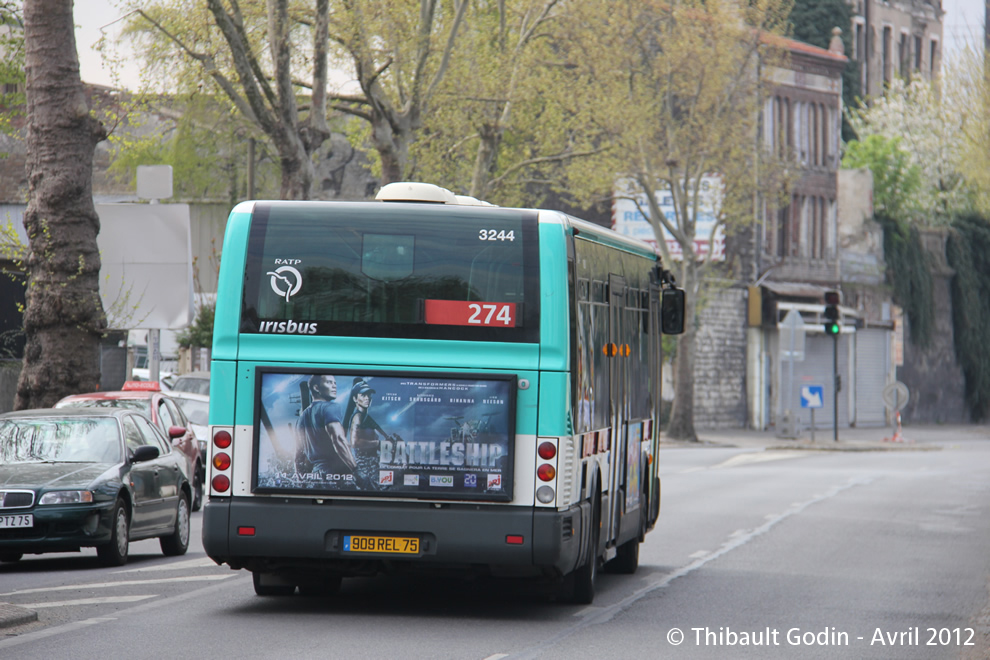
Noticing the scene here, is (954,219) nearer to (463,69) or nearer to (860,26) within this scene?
(860,26)

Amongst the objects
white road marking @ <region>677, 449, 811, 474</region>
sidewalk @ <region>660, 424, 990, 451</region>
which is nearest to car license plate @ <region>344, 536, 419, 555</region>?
white road marking @ <region>677, 449, 811, 474</region>

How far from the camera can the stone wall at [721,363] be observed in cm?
5288

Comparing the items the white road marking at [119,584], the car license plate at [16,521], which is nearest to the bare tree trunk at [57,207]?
the car license plate at [16,521]

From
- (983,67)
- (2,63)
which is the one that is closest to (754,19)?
(983,67)

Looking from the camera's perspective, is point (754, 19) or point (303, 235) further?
point (754, 19)

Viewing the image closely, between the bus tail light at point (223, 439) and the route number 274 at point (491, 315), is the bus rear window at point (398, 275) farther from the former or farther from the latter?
the bus tail light at point (223, 439)

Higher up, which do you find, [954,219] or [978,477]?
[954,219]

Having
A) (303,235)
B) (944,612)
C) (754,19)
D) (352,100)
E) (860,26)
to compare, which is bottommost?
(944,612)

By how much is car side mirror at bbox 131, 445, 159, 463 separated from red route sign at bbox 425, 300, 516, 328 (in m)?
5.02

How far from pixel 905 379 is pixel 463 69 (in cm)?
3535

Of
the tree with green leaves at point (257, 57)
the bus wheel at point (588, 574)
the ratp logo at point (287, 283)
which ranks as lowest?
the bus wheel at point (588, 574)

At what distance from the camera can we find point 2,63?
29.5 m

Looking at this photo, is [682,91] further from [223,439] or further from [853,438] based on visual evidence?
[223,439]

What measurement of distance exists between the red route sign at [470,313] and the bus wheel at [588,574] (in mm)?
1815
